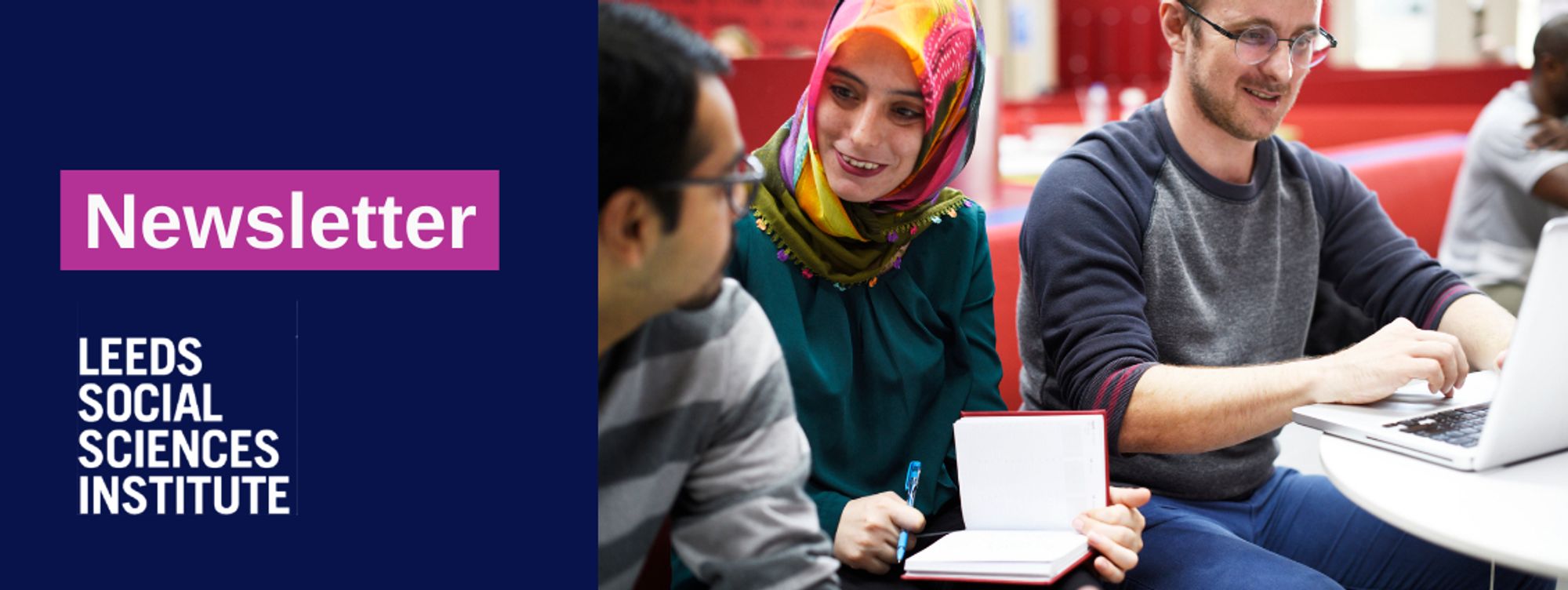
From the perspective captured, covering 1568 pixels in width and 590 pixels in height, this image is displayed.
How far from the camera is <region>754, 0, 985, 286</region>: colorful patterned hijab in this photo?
1.41 meters

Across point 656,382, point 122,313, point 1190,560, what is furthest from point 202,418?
point 1190,560

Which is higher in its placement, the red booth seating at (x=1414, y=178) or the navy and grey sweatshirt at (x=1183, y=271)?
the red booth seating at (x=1414, y=178)

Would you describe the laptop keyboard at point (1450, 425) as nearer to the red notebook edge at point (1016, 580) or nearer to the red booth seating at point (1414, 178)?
the red notebook edge at point (1016, 580)

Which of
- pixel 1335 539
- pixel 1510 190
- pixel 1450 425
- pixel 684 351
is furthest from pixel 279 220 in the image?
pixel 1510 190

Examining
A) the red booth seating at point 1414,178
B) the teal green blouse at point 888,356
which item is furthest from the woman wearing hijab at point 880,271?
the red booth seating at point 1414,178

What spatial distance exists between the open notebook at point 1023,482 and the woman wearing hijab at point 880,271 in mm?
32

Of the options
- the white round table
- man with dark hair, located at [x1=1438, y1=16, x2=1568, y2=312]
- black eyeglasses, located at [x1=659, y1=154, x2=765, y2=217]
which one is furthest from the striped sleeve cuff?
man with dark hair, located at [x1=1438, y1=16, x2=1568, y2=312]

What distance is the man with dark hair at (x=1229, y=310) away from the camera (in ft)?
5.03

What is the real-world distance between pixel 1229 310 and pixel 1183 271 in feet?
0.37

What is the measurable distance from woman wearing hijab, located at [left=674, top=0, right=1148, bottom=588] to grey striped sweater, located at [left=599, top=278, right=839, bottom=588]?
22 cm

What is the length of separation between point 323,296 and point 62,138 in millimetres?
226

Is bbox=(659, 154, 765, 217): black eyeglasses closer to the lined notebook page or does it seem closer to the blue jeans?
the lined notebook page

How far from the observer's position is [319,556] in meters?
1.05

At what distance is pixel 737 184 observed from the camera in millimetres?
1041
